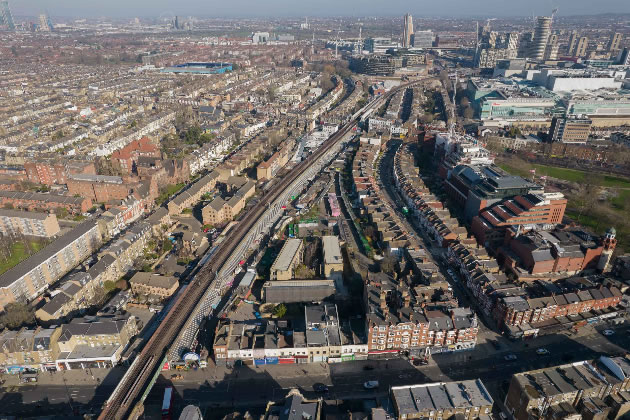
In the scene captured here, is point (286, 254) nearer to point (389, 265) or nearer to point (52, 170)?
point (389, 265)

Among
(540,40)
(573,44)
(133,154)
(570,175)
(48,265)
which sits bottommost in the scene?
(570,175)

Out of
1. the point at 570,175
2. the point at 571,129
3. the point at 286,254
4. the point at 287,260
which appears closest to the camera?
the point at 287,260

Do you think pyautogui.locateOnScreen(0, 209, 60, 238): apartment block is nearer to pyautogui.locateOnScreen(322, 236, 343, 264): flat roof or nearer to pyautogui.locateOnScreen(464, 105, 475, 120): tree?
Result: pyautogui.locateOnScreen(322, 236, 343, 264): flat roof

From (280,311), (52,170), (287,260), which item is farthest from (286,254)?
(52,170)

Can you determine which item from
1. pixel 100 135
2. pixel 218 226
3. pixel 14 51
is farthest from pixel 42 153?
pixel 14 51

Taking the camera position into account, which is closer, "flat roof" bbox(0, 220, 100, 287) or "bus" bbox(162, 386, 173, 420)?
"bus" bbox(162, 386, 173, 420)

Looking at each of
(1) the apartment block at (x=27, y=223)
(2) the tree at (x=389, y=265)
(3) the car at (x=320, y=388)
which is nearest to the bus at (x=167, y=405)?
(3) the car at (x=320, y=388)

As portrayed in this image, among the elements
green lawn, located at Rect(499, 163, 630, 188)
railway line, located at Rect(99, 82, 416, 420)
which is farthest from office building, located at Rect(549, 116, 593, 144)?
railway line, located at Rect(99, 82, 416, 420)

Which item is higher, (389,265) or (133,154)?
(133,154)
